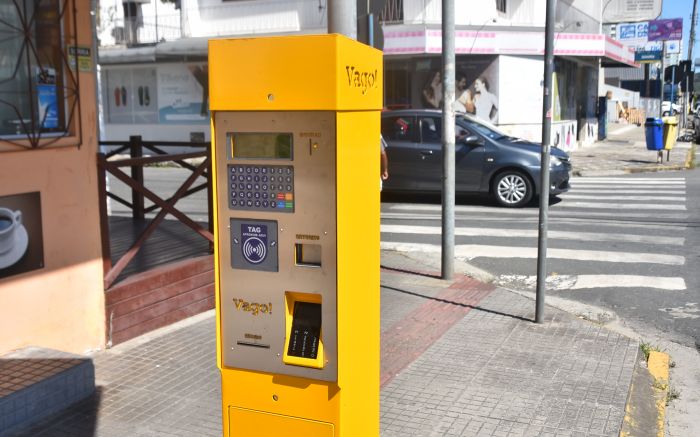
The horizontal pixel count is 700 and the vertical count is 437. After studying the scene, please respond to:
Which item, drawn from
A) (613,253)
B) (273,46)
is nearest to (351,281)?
(273,46)

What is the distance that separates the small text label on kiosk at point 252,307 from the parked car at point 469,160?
37.1 feet

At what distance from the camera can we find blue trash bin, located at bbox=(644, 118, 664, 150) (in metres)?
21.7

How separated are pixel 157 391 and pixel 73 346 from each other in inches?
38.9

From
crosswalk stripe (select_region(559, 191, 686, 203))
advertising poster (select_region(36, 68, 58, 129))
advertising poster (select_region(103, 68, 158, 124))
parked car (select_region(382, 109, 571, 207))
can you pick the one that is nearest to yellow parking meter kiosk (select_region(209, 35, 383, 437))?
advertising poster (select_region(36, 68, 58, 129))

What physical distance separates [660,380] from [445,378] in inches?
64.4

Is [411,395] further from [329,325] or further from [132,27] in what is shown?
[132,27]

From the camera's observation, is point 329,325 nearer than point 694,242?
Yes

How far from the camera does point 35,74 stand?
5.76 meters

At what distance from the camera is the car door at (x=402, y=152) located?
14.9m

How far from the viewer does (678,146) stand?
29547 millimetres

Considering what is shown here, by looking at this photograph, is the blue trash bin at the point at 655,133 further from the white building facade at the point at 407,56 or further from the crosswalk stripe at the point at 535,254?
the crosswalk stripe at the point at 535,254

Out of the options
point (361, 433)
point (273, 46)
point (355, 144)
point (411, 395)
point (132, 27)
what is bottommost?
point (411, 395)

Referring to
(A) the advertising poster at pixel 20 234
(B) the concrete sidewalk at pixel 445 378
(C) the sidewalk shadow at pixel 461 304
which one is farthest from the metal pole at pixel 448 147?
(A) the advertising poster at pixel 20 234

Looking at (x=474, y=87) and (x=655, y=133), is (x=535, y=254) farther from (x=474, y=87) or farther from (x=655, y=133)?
(x=655, y=133)
